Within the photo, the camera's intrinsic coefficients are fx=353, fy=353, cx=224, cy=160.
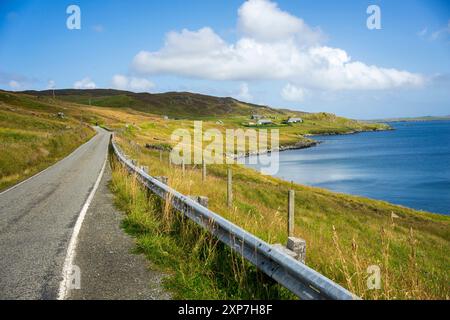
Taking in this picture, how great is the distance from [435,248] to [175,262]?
16.3 meters

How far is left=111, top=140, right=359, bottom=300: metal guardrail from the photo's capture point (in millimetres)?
3297

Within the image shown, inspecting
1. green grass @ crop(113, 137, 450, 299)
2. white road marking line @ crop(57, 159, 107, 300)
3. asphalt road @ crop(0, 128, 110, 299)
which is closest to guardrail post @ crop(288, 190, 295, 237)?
green grass @ crop(113, 137, 450, 299)

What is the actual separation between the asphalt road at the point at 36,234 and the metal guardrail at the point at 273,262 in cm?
238

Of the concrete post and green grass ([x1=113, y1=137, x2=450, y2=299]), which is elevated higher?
the concrete post

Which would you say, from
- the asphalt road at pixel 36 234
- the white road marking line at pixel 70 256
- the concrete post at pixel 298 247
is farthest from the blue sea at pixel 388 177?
the concrete post at pixel 298 247

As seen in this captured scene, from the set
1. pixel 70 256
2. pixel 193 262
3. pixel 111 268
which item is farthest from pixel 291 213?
pixel 70 256

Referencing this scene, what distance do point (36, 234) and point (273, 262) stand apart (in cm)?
554

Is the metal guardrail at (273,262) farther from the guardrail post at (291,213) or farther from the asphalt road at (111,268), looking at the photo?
the guardrail post at (291,213)

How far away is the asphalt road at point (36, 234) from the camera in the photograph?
482 centimetres

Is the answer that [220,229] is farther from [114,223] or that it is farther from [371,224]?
[371,224]

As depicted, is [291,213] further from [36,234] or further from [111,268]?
[36,234]

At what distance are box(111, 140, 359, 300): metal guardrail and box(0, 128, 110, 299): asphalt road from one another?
2.38 meters

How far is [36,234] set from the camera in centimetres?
A: 737

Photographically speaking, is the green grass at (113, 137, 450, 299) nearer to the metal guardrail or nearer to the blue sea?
the metal guardrail
